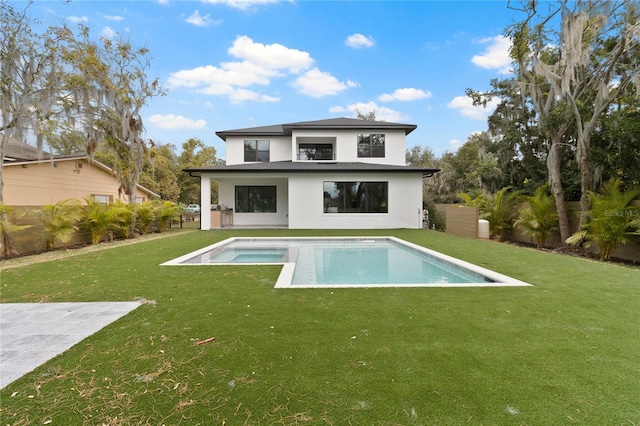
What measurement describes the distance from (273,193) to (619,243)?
47.4ft

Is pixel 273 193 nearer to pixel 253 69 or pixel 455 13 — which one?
pixel 253 69

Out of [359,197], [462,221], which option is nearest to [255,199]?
[359,197]

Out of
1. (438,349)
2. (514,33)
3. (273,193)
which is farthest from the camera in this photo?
(273,193)

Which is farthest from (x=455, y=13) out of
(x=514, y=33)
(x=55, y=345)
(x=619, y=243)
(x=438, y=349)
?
(x=55, y=345)

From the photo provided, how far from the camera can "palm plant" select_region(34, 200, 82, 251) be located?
926cm

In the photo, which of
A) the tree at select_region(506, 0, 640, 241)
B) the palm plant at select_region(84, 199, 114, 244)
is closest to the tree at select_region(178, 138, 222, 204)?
the palm plant at select_region(84, 199, 114, 244)

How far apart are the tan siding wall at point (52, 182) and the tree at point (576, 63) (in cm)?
1651

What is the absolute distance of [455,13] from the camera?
44.0ft

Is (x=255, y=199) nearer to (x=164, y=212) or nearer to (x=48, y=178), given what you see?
(x=164, y=212)

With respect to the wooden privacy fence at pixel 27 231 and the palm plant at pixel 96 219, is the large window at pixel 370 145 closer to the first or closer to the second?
the palm plant at pixel 96 219

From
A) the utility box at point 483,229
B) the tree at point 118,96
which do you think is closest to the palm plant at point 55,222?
the tree at point 118,96

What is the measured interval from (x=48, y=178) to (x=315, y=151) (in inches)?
493

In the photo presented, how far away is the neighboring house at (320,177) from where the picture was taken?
616 inches

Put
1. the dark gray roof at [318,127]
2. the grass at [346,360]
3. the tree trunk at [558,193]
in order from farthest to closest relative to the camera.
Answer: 1. the dark gray roof at [318,127]
2. the tree trunk at [558,193]
3. the grass at [346,360]
